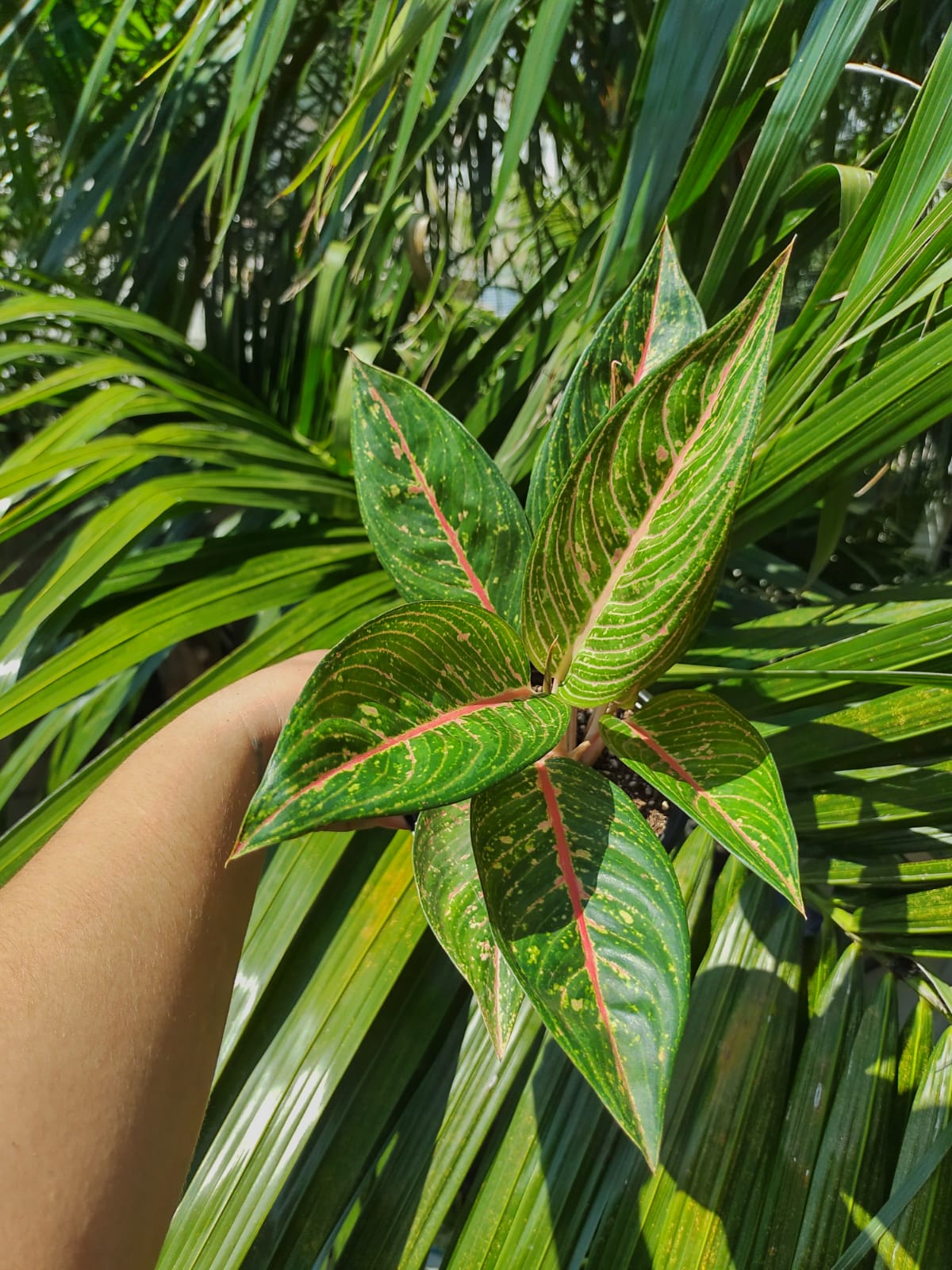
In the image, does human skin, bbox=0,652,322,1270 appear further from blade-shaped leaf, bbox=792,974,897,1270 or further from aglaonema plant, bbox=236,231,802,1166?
blade-shaped leaf, bbox=792,974,897,1270

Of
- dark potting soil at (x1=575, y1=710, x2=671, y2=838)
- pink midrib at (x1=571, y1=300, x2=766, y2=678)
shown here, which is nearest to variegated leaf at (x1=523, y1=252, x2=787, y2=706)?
pink midrib at (x1=571, y1=300, x2=766, y2=678)

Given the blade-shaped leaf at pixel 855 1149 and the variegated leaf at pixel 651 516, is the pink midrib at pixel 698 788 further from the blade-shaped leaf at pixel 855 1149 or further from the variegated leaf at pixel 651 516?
the blade-shaped leaf at pixel 855 1149

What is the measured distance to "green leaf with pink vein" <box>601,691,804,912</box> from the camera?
27cm

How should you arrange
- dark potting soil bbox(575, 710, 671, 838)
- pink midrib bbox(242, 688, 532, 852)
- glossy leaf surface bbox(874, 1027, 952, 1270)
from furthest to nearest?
dark potting soil bbox(575, 710, 671, 838) → glossy leaf surface bbox(874, 1027, 952, 1270) → pink midrib bbox(242, 688, 532, 852)

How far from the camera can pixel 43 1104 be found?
0.87 ft

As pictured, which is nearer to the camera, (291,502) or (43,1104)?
(43,1104)

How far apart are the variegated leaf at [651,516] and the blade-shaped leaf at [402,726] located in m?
0.03

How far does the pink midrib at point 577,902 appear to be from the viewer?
230mm

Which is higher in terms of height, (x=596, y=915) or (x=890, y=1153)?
(x=596, y=915)

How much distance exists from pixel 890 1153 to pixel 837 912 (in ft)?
0.36

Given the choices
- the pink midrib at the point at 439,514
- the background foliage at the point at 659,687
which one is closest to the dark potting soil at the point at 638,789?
the background foliage at the point at 659,687

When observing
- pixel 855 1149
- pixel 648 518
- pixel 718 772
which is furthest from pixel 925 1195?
pixel 648 518

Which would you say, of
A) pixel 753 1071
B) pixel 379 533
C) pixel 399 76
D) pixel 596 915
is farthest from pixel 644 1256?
pixel 399 76

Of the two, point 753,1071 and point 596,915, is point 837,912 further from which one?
point 596,915
